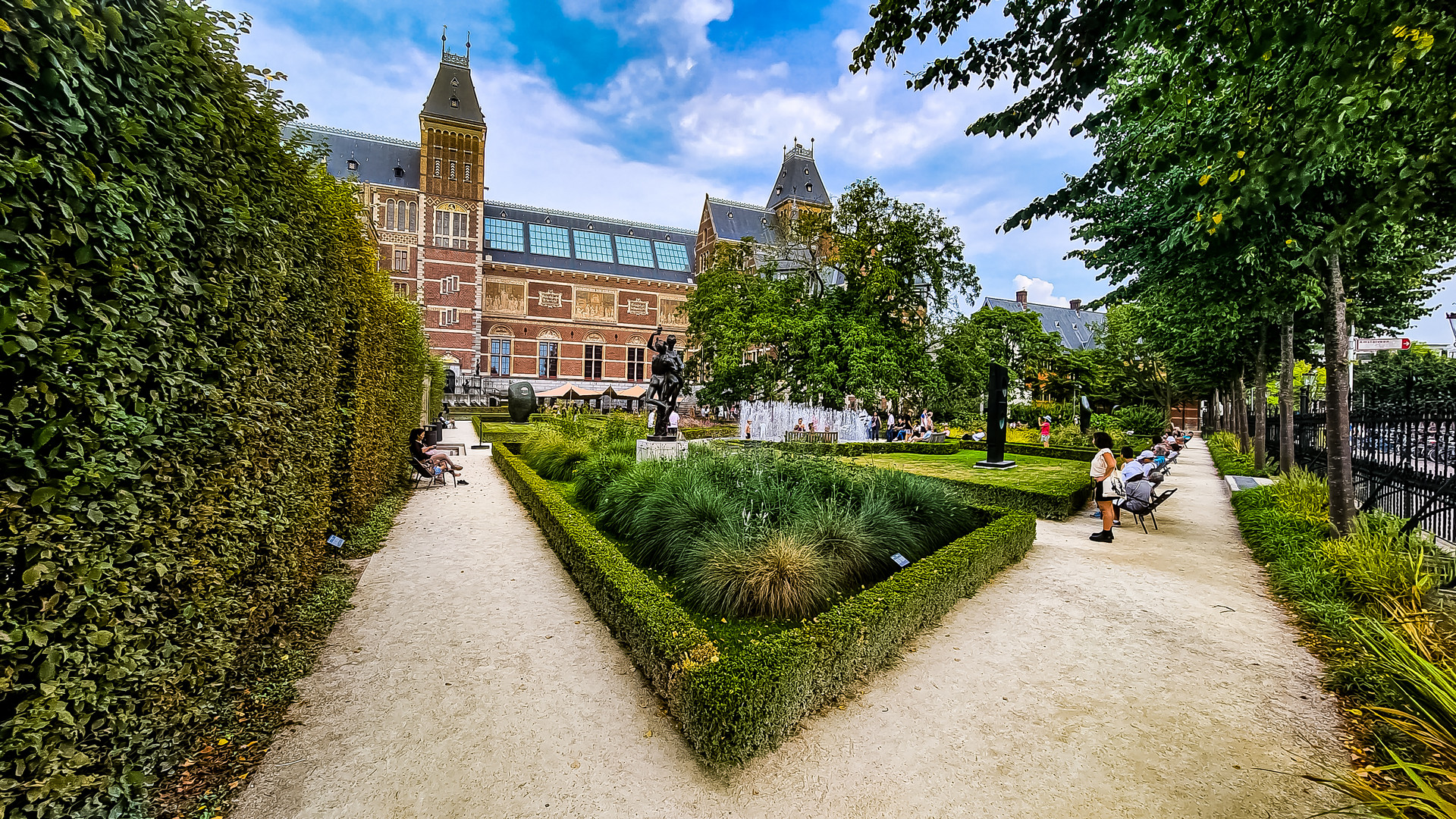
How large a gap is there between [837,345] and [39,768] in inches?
801

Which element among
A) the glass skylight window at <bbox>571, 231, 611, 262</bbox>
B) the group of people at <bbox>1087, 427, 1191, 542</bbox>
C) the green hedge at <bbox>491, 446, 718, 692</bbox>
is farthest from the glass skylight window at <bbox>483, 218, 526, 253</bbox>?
the group of people at <bbox>1087, 427, 1191, 542</bbox>

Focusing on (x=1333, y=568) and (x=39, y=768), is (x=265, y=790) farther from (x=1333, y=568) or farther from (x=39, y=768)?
(x=1333, y=568)

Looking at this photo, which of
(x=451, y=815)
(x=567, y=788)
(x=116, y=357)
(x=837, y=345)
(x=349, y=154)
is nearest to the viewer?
(x=116, y=357)

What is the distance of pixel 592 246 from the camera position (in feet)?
162

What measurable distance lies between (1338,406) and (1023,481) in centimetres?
500

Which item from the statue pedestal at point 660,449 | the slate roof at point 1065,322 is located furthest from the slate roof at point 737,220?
the statue pedestal at point 660,449

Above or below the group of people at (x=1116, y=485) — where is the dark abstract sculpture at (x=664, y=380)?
above

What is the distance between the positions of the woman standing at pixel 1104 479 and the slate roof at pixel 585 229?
4345 centimetres

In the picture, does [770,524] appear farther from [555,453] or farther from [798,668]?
[555,453]

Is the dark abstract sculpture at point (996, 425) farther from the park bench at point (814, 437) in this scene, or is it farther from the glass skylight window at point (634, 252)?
the glass skylight window at point (634, 252)

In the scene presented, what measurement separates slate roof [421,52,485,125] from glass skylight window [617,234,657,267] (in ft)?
45.3

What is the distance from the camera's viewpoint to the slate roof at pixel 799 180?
46.2 meters

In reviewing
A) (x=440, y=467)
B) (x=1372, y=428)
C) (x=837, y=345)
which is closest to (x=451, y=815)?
(x=440, y=467)

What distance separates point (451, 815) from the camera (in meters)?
2.78
